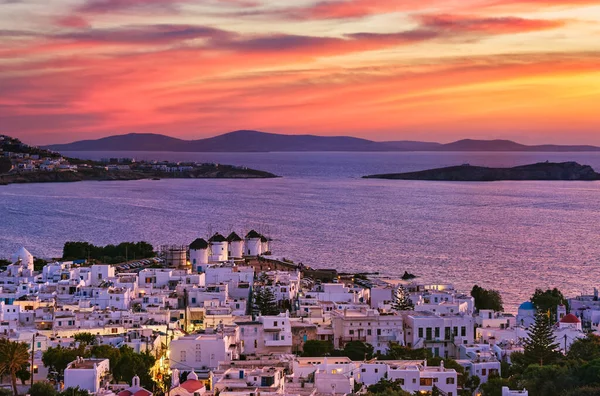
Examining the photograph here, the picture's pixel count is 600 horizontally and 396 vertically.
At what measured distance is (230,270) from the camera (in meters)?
36.8

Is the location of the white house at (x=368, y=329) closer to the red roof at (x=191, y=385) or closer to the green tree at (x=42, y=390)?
the red roof at (x=191, y=385)

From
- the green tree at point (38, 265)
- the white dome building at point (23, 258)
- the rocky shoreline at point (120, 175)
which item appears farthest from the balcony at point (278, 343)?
the rocky shoreline at point (120, 175)

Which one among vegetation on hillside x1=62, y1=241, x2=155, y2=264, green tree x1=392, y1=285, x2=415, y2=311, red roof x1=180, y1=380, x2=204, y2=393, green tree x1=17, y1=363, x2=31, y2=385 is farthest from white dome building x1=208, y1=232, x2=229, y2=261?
red roof x1=180, y1=380, x2=204, y2=393

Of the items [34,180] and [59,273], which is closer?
[59,273]

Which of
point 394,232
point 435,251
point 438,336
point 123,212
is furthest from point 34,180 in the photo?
point 438,336

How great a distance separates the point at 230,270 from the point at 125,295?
6.77 meters

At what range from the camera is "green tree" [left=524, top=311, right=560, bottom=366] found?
25.0m

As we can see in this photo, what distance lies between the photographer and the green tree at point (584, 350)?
80.3ft

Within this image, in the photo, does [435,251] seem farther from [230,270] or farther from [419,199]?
[419,199]

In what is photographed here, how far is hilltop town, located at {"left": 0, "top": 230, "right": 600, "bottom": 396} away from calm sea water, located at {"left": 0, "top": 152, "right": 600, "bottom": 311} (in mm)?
9732

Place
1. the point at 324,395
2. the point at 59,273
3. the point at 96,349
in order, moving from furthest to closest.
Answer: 1. the point at 59,273
2. the point at 96,349
3. the point at 324,395

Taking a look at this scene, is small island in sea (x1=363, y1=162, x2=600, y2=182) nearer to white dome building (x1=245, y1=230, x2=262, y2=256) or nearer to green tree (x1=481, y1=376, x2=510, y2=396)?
white dome building (x1=245, y1=230, x2=262, y2=256)

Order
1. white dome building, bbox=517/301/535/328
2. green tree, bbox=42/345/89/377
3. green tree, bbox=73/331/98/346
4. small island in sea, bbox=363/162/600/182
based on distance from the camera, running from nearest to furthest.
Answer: green tree, bbox=42/345/89/377
green tree, bbox=73/331/98/346
white dome building, bbox=517/301/535/328
small island in sea, bbox=363/162/600/182

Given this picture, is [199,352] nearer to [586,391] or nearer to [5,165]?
[586,391]
